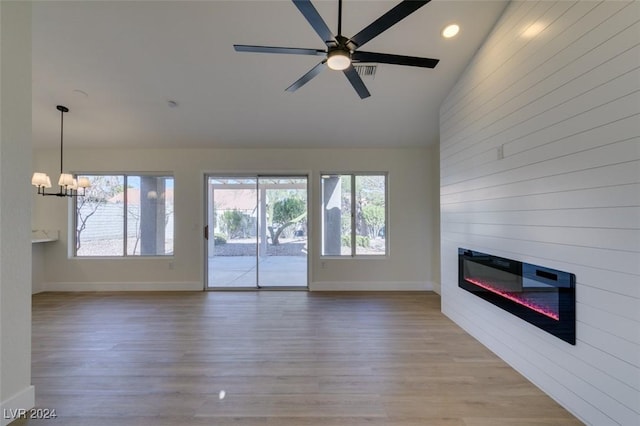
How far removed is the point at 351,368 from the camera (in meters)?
2.38

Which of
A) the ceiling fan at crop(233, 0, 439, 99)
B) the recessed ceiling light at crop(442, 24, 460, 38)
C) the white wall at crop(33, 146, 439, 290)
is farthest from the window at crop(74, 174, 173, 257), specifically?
the recessed ceiling light at crop(442, 24, 460, 38)

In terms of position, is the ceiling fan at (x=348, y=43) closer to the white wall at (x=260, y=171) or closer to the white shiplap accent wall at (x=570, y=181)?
the white shiplap accent wall at (x=570, y=181)

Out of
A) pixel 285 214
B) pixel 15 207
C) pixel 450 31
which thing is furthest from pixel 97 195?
pixel 450 31

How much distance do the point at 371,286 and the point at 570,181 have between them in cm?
352

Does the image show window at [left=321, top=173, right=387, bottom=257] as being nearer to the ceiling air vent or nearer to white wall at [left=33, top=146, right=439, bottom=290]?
white wall at [left=33, top=146, right=439, bottom=290]

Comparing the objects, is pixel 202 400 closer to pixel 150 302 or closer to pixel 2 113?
pixel 2 113

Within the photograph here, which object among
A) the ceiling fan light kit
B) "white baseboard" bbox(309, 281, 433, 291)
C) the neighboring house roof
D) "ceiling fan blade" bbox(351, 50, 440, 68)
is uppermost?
"ceiling fan blade" bbox(351, 50, 440, 68)

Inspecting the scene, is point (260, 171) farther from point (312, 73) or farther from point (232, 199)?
point (312, 73)

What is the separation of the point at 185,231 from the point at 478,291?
182 inches

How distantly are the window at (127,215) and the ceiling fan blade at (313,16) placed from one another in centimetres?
429

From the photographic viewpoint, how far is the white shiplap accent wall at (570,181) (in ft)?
5.08

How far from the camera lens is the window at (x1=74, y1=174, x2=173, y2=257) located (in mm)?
5098

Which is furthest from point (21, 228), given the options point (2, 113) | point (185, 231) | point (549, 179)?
point (549, 179)

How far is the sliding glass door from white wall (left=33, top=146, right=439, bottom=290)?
21 centimetres
